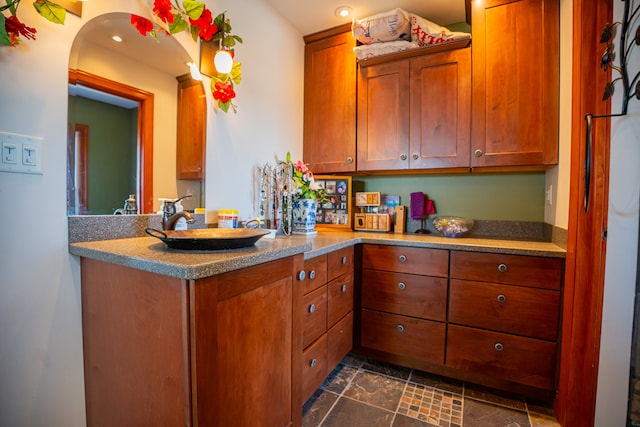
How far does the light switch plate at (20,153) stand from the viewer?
0.92 metres

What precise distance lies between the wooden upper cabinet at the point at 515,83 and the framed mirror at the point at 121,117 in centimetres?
175

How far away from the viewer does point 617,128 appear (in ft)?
3.43

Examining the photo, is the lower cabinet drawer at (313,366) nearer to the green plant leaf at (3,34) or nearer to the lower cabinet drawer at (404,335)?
the lower cabinet drawer at (404,335)

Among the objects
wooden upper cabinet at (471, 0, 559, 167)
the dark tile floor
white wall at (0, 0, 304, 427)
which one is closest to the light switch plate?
white wall at (0, 0, 304, 427)

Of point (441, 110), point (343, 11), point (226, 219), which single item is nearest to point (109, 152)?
point (226, 219)

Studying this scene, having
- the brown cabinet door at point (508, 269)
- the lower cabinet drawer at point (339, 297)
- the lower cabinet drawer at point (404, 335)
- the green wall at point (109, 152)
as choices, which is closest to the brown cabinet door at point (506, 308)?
the brown cabinet door at point (508, 269)

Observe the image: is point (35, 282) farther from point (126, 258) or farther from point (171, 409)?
point (171, 409)

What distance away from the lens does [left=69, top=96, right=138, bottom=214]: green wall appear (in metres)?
1.14

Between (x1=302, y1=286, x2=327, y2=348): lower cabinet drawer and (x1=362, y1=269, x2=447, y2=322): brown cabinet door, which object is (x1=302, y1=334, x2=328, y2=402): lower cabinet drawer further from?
(x1=362, y1=269, x2=447, y2=322): brown cabinet door

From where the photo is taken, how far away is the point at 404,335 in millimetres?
1814

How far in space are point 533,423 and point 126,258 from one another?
6.47 feet

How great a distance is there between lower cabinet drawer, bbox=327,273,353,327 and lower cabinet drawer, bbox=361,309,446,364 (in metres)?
0.19

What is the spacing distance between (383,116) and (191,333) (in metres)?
1.89

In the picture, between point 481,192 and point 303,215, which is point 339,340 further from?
point 481,192
